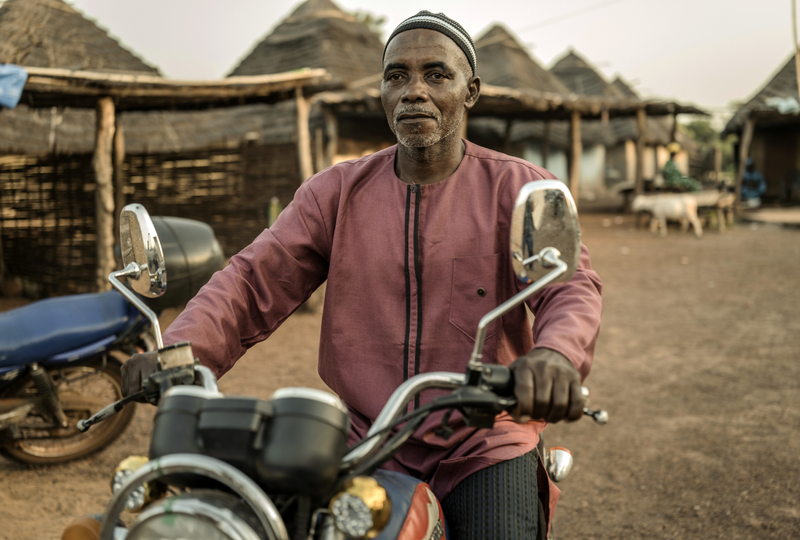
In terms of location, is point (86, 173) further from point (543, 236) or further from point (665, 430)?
point (543, 236)

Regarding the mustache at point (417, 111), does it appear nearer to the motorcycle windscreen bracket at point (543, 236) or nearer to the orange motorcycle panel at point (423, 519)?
the motorcycle windscreen bracket at point (543, 236)

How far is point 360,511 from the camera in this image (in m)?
0.94

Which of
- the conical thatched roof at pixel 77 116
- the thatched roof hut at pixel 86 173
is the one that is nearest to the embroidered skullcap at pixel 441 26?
the thatched roof hut at pixel 86 173

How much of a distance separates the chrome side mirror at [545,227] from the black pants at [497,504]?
62cm

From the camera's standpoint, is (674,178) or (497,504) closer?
(497,504)

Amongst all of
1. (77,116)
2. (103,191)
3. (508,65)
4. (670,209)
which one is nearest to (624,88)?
(508,65)

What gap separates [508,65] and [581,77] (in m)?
8.60

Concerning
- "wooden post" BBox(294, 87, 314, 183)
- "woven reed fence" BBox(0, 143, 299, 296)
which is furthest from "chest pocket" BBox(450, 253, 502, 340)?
"woven reed fence" BBox(0, 143, 299, 296)

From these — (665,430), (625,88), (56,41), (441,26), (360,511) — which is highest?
(625,88)

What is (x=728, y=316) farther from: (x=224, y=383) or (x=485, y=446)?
(x=485, y=446)

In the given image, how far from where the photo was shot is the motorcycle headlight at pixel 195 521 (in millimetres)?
855

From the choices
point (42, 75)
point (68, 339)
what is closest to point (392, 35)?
point (68, 339)

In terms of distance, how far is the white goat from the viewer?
536 inches

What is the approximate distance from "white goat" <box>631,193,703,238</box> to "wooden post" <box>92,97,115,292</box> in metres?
10.8
